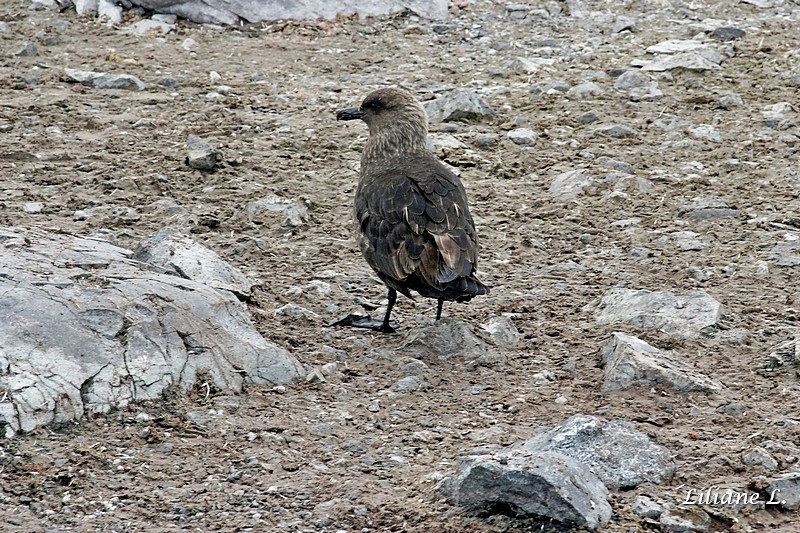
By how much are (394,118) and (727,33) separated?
414 cm

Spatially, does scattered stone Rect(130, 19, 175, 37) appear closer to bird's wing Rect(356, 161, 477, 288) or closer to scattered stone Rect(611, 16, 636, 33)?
scattered stone Rect(611, 16, 636, 33)

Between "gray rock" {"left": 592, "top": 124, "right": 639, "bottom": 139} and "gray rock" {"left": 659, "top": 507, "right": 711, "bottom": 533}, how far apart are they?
4.45 m

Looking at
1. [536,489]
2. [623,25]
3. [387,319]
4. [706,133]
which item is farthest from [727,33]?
[536,489]

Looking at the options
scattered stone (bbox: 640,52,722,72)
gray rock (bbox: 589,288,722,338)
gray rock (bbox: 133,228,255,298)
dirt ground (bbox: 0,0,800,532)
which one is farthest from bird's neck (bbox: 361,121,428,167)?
scattered stone (bbox: 640,52,722,72)

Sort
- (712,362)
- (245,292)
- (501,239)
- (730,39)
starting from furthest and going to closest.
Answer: (730,39) < (501,239) < (245,292) < (712,362)

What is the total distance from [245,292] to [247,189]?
1.57 metres

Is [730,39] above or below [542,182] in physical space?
above

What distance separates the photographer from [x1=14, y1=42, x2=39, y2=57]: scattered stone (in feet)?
28.2

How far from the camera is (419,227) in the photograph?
535 cm

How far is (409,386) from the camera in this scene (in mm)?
4805

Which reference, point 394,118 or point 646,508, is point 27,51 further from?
point 646,508

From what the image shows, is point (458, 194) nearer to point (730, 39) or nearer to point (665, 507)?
point (665, 507)

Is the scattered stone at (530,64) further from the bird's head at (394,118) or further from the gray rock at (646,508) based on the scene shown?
the gray rock at (646,508)

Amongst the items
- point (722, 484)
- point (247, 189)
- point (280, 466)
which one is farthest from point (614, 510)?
point (247, 189)
